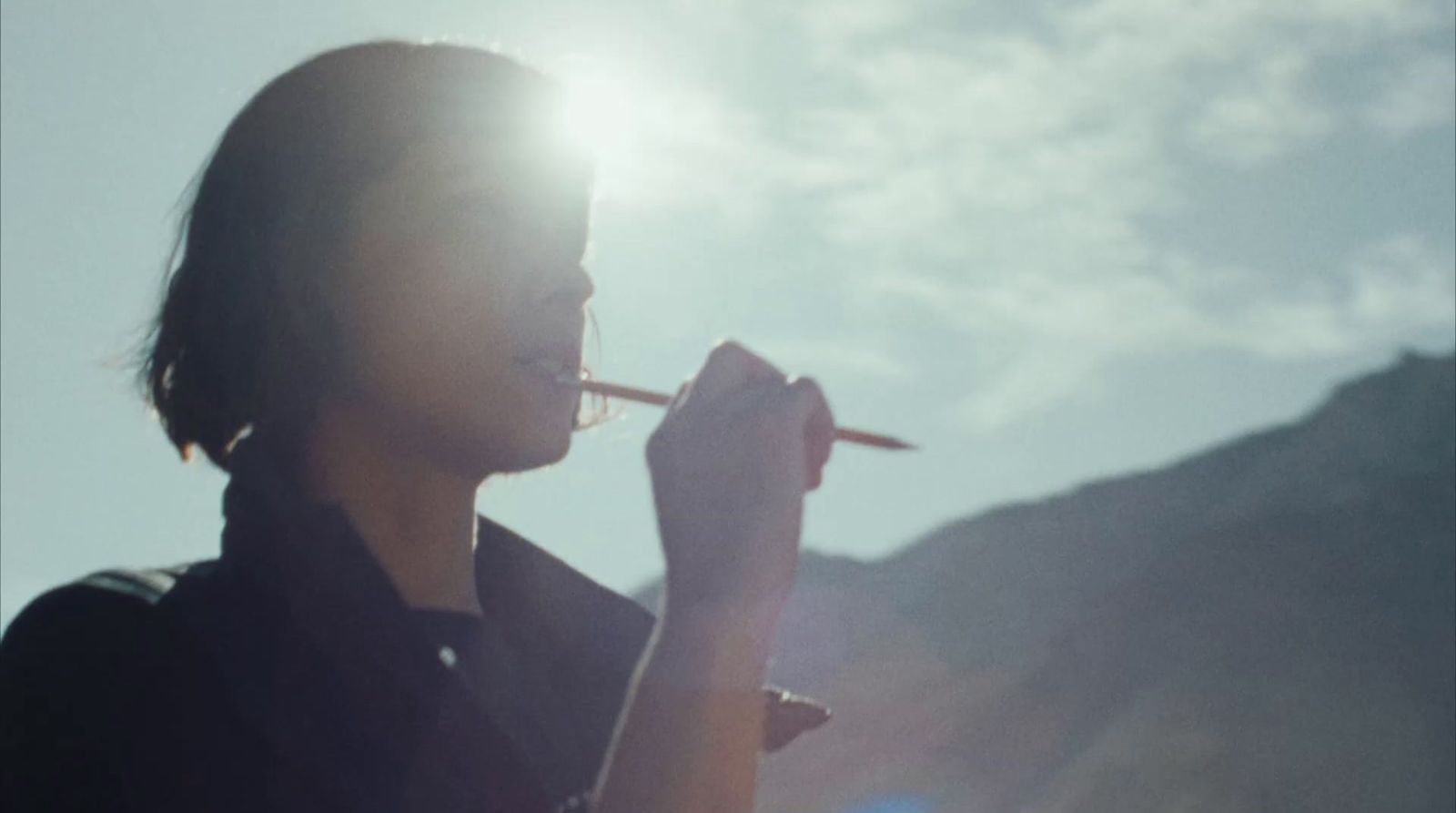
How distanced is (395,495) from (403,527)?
46 mm

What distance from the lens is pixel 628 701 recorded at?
6.32 ft

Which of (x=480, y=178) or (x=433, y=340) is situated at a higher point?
(x=480, y=178)

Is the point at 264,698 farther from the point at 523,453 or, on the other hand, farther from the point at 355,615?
the point at 523,453

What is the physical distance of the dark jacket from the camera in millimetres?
1890

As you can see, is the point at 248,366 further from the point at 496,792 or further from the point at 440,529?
the point at 496,792

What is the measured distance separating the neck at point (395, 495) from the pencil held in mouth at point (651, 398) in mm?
228

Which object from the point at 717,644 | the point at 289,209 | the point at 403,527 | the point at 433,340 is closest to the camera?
the point at 717,644

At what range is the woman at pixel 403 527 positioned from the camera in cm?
192

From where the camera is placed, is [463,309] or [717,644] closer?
[717,644]

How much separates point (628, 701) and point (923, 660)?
28222 mm

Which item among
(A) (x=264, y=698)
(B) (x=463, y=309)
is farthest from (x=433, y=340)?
(A) (x=264, y=698)

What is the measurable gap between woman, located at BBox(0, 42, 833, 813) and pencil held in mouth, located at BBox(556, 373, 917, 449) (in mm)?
26

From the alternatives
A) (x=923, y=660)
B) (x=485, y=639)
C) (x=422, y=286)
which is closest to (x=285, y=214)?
(x=422, y=286)

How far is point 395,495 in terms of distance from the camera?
2.45 metres
